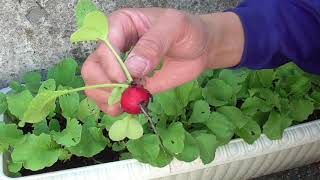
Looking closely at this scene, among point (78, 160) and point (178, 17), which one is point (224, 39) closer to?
point (178, 17)

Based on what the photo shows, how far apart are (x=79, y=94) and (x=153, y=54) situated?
1.72 feet

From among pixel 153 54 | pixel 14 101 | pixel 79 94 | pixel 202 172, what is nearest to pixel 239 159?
pixel 202 172

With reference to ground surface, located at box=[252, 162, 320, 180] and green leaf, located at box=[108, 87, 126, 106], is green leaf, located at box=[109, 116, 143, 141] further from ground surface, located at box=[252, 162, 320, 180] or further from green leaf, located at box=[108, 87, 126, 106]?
ground surface, located at box=[252, 162, 320, 180]

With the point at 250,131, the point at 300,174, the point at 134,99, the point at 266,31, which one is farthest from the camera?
the point at 300,174

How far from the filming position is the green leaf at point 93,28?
49 centimetres

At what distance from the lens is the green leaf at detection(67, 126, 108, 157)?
0.96 m

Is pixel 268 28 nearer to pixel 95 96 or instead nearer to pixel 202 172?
pixel 95 96

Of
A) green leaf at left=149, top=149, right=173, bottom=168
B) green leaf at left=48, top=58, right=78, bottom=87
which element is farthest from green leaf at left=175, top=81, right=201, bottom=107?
green leaf at left=48, top=58, right=78, bottom=87

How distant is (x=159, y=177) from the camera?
1000 millimetres

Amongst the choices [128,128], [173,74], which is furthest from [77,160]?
[128,128]

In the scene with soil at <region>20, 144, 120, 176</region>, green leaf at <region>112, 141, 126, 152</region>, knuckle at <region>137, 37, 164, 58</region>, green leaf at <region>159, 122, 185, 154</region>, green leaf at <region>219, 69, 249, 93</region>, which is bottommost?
soil at <region>20, 144, 120, 176</region>

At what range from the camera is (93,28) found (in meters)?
0.50

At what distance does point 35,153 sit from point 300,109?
531 millimetres

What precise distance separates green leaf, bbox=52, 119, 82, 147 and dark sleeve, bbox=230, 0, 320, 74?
33 centimetres
